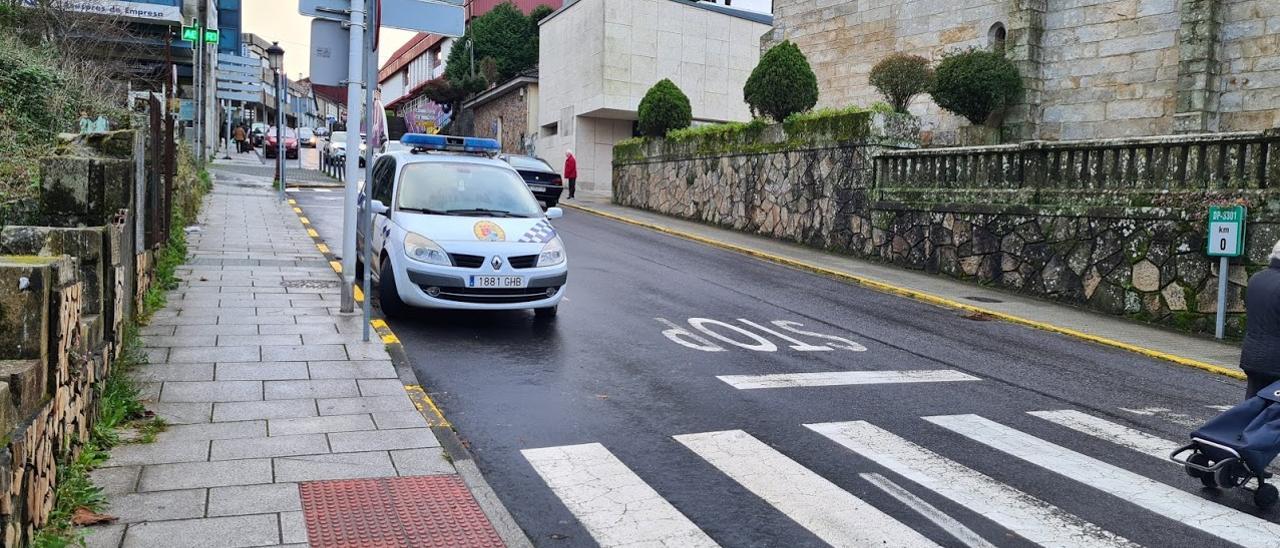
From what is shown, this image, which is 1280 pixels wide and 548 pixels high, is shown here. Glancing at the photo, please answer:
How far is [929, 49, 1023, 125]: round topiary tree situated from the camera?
21.0 meters

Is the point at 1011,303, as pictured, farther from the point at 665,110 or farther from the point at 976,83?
the point at 665,110

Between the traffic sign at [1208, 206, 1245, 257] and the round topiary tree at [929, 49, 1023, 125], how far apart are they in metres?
9.73

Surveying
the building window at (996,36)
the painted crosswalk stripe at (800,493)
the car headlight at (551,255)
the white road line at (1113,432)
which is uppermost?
the building window at (996,36)

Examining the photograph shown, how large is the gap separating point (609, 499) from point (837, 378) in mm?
3627

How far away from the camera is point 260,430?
6.12 meters

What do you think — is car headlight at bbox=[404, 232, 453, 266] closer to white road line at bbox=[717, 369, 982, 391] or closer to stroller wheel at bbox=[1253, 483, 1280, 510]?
white road line at bbox=[717, 369, 982, 391]

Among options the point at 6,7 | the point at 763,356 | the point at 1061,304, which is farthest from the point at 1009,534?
the point at 6,7

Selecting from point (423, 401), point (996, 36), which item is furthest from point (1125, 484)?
point (996, 36)

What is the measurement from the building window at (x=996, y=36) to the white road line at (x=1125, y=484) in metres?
17.4

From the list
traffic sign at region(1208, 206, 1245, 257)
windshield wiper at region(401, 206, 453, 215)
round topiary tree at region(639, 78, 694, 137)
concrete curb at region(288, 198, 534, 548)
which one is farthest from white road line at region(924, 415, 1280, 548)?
round topiary tree at region(639, 78, 694, 137)

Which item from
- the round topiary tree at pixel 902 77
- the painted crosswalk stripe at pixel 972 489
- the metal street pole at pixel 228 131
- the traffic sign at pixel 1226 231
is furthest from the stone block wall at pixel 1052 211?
the metal street pole at pixel 228 131

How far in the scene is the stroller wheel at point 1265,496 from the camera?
547cm

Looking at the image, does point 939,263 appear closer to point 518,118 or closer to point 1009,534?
point 1009,534

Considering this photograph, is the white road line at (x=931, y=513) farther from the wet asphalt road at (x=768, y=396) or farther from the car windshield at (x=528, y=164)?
the car windshield at (x=528, y=164)
